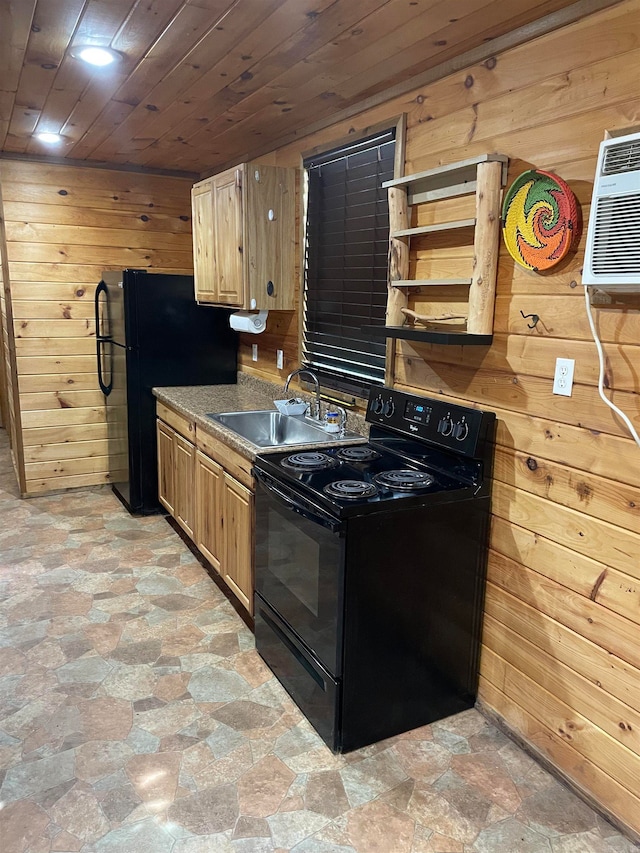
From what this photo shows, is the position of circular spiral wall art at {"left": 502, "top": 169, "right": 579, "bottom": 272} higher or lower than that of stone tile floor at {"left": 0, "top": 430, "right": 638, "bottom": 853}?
higher

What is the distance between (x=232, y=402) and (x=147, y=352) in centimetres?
73

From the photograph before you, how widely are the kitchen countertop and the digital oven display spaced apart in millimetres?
355

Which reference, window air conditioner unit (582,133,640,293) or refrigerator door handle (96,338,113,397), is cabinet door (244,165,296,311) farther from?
window air conditioner unit (582,133,640,293)

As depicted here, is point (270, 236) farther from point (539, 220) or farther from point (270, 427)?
point (539, 220)

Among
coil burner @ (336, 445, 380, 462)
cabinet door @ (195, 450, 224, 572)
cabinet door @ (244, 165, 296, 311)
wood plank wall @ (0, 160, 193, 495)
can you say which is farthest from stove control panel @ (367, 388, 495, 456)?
wood plank wall @ (0, 160, 193, 495)

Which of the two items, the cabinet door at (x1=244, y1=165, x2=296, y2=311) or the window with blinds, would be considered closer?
the window with blinds

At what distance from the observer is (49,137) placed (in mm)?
3625

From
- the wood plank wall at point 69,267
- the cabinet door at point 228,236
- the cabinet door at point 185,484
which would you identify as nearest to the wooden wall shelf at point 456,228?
the cabinet door at point 228,236

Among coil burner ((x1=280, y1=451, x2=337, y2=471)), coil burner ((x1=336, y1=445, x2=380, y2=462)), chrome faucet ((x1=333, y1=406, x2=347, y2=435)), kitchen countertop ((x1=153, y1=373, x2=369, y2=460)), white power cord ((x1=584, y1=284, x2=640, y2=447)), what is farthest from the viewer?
chrome faucet ((x1=333, y1=406, x2=347, y2=435))

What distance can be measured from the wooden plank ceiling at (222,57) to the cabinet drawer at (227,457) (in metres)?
1.54

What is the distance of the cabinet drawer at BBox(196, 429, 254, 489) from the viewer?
265 cm

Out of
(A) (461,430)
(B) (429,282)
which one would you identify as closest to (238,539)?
(A) (461,430)

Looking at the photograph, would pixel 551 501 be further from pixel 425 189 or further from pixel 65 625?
pixel 65 625

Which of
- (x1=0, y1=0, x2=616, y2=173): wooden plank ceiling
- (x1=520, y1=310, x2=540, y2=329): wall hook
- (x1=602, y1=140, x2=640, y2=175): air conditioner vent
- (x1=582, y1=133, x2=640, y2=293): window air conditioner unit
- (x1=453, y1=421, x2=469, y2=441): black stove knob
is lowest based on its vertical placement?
(x1=453, y1=421, x2=469, y2=441): black stove knob
